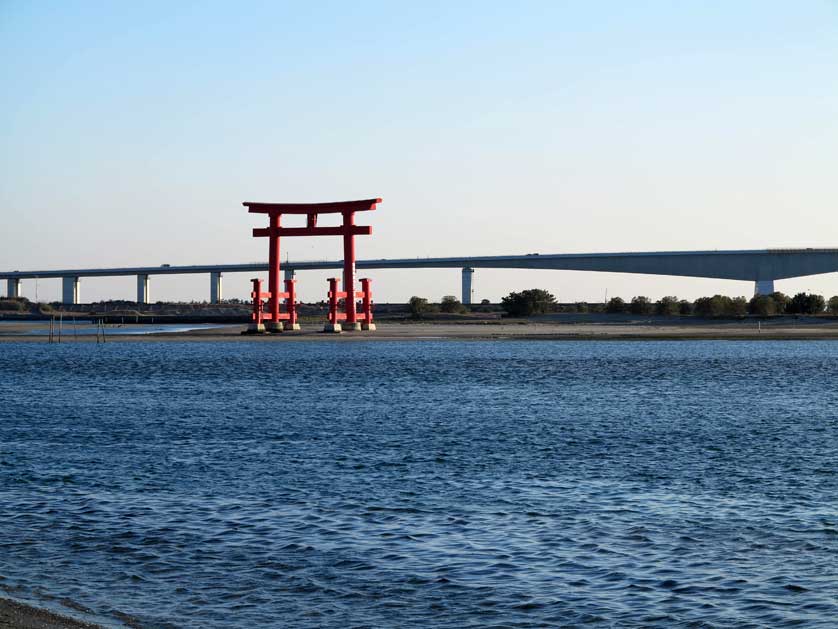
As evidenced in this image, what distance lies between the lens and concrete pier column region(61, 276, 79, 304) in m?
170

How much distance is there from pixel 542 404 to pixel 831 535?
68.7 ft

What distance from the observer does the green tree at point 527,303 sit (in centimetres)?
13950

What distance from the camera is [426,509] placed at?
55.5ft

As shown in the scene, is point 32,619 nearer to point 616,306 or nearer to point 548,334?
point 548,334

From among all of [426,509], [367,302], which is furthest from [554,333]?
[426,509]

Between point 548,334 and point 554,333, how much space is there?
401 cm

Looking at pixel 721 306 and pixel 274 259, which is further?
pixel 721 306

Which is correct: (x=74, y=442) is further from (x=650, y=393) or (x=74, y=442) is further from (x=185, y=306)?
(x=185, y=306)

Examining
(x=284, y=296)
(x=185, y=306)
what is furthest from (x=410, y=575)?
(x=185, y=306)

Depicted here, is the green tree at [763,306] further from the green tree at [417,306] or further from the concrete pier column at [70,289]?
the concrete pier column at [70,289]

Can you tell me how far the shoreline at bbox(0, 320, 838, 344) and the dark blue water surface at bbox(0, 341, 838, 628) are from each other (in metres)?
48.9

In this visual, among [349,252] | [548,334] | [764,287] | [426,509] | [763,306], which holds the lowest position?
[426,509]

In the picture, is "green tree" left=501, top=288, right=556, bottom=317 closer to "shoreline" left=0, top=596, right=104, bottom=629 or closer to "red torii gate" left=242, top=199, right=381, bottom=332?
"red torii gate" left=242, top=199, right=381, bottom=332

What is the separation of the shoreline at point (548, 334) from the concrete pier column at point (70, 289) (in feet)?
237
